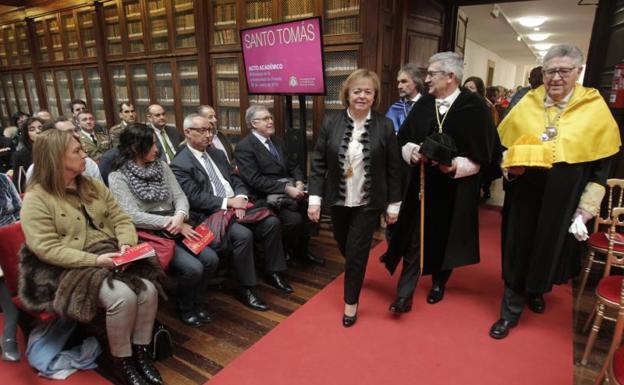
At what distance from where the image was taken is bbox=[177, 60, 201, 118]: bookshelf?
486cm

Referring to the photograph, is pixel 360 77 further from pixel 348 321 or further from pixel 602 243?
pixel 602 243

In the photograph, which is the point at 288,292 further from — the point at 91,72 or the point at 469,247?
the point at 91,72

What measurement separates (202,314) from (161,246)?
0.53 meters

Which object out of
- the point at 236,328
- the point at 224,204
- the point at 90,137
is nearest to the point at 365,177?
the point at 224,204

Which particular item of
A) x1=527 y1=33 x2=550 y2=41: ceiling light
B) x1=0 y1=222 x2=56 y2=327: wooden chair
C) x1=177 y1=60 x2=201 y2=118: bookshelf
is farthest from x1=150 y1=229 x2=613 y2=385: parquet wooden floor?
x1=527 y1=33 x2=550 y2=41: ceiling light

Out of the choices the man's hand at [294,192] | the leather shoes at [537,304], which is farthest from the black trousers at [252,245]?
the leather shoes at [537,304]

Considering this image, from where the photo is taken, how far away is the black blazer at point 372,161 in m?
1.96

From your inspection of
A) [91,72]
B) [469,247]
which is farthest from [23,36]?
[469,247]

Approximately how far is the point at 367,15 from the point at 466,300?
2.65 meters

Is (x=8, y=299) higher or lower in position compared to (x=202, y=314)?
higher

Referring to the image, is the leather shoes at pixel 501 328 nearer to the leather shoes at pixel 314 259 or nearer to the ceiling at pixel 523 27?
the leather shoes at pixel 314 259

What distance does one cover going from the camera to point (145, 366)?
1.82 m

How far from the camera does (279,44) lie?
319 cm

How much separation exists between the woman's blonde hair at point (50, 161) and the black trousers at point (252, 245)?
1.03 m
